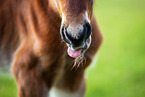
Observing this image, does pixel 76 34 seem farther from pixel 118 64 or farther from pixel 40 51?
pixel 118 64

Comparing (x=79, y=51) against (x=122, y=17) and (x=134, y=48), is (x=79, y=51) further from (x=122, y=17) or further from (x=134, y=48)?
(x=122, y=17)

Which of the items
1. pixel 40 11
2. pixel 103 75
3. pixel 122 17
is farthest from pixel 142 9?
pixel 40 11

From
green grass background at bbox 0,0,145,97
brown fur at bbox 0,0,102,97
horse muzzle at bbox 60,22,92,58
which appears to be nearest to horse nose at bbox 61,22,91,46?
horse muzzle at bbox 60,22,92,58

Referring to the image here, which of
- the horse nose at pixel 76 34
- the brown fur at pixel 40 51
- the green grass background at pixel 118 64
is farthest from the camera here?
the green grass background at pixel 118 64

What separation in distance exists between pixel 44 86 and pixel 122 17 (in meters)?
5.71

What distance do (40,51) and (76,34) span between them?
0.56 m

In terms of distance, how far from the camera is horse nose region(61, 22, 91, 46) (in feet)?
3.94

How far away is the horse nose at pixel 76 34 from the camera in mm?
1200

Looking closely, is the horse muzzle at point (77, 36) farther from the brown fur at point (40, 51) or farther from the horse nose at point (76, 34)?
the brown fur at point (40, 51)

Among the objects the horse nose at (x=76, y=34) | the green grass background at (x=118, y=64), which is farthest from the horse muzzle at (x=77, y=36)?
the green grass background at (x=118, y=64)

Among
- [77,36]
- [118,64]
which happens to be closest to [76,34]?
[77,36]

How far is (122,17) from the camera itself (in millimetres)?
7035

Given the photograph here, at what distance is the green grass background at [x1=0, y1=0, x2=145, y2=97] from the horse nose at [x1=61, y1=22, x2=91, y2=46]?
0.69 m

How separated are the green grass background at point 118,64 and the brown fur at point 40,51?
31 centimetres
